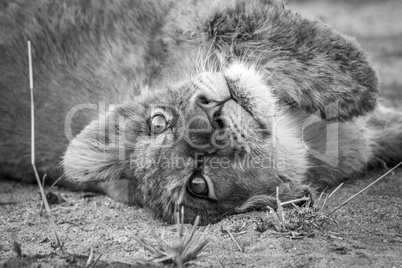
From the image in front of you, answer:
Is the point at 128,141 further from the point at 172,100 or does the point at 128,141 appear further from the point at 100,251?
the point at 100,251

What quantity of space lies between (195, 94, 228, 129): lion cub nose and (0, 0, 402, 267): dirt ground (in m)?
0.55

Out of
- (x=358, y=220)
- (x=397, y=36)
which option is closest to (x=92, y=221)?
(x=358, y=220)

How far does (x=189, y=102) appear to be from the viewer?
353 centimetres

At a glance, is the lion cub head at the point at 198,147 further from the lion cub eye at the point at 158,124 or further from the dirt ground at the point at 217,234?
the dirt ground at the point at 217,234

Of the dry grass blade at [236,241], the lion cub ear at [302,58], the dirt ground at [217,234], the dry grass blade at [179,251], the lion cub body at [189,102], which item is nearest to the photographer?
the dry grass blade at [179,251]

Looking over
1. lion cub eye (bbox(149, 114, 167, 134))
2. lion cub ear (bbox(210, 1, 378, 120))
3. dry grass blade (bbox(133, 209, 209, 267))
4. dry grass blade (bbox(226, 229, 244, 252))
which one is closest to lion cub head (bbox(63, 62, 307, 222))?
lion cub eye (bbox(149, 114, 167, 134))

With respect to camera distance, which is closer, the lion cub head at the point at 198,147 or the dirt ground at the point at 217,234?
the dirt ground at the point at 217,234

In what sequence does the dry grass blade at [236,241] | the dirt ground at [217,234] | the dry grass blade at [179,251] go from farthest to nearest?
the dry grass blade at [236,241]
the dirt ground at [217,234]
the dry grass blade at [179,251]

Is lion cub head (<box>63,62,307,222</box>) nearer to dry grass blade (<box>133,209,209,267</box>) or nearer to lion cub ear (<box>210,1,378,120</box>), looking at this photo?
lion cub ear (<box>210,1,378,120</box>)

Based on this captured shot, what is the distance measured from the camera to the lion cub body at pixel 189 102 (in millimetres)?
3502

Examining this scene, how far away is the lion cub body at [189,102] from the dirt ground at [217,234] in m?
0.18

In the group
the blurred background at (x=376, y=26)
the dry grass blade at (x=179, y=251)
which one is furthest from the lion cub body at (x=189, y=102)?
the blurred background at (x=376, y=26)

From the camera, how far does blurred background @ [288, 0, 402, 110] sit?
6.73 metres

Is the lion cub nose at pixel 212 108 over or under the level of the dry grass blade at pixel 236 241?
over
